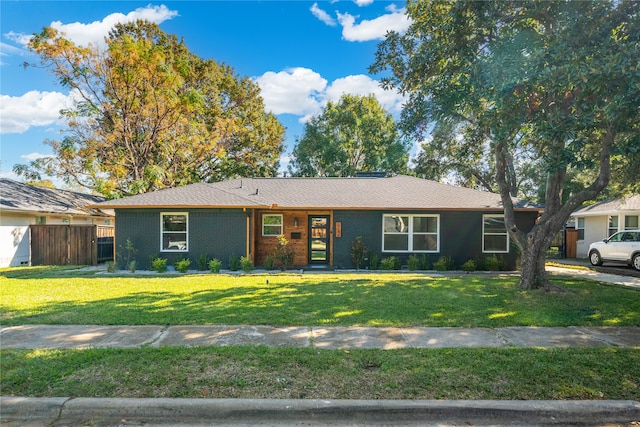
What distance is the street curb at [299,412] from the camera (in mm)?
3266

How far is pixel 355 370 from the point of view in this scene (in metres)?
4.01

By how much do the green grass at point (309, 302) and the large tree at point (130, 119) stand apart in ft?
32.1

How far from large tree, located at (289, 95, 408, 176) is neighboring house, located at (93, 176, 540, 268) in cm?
1528

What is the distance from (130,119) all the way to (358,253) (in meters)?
14.6

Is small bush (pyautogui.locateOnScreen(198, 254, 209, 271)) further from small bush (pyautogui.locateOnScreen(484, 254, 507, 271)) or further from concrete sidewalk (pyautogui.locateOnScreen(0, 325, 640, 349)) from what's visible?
small bush (pyautogui.locateOnScreen(484, 254, 507, 271))

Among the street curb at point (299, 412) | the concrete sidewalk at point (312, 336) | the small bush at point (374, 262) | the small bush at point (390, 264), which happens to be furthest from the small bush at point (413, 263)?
the street curb at point (299, 412)

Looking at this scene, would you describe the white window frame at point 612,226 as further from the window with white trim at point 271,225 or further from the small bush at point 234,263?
the small bush at point 234,263

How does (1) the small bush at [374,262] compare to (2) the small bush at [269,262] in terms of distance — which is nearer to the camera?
(2) the small bush at [269,262]

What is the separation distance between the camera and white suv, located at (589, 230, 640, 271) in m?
13.9

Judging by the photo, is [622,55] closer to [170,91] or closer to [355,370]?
[355,370]

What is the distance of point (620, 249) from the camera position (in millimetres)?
14422

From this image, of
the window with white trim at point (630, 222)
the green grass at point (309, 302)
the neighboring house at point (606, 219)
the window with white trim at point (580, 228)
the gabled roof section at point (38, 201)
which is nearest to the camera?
the green grass at point (309, 302)

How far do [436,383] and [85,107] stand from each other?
21.1 m

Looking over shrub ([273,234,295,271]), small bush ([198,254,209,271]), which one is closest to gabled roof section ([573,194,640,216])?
shrub ([273,234,295,271])
